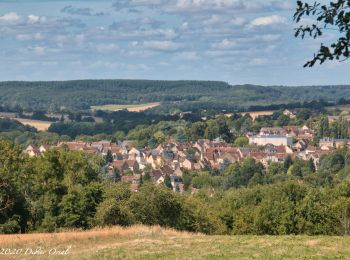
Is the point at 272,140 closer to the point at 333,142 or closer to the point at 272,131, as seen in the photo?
the point at 272,131

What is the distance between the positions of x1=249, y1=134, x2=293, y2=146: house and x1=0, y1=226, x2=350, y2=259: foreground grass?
155619mm

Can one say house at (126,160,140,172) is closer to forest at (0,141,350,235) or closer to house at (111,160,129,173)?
house at (111,160,129,173)

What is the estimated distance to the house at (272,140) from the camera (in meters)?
181

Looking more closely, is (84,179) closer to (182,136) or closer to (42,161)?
(42,161)

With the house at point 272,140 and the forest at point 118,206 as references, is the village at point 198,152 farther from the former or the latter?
the forest at point 118,206

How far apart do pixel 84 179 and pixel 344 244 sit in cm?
2442

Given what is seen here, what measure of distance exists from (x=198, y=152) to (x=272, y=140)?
2255cm

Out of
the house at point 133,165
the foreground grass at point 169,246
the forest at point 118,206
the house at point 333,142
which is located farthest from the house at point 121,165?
the foreground grass at point 169,246

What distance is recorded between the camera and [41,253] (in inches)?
842

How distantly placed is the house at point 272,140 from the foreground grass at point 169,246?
155619mm

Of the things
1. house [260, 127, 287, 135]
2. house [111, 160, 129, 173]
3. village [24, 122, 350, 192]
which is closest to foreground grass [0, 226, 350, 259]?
village [24, 122, 350, 192]

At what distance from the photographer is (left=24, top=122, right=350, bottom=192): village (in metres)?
144

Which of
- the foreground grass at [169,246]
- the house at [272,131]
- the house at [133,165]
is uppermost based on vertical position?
the foreground grass at [169,246]

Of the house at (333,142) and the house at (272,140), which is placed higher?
the house at (333,142)
